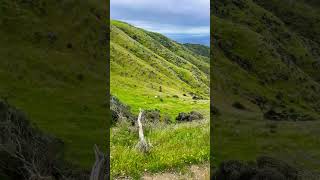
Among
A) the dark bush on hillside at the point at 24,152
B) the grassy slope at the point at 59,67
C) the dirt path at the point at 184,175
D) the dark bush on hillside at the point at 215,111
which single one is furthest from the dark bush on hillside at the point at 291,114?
the dark bush on hillside at the point at 24,152

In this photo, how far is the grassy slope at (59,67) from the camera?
4441 cm

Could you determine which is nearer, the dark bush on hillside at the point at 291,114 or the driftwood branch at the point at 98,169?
the driftwood branch at the point at 98,169

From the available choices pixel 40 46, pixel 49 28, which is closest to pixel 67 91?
pixel 40 46

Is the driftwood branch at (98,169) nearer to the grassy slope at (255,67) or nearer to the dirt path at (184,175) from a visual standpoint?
the dirt path at (184,175)

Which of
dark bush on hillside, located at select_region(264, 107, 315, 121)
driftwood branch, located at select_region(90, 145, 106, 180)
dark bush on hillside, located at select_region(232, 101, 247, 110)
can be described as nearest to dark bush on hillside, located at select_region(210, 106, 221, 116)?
dark bush on hillside, located at select_region(232, 101, 247, 110)

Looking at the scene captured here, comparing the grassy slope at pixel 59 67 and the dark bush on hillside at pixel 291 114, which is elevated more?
the grassy slope at pixel 59 67

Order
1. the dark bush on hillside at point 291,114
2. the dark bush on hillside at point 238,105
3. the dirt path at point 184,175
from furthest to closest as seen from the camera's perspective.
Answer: the dark bush on hillside at point 291,114 < the dark bush on hillside at point 238,105 < the dirt path at point 184,175

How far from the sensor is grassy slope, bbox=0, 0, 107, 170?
146 ft

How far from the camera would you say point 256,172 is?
76.6ft

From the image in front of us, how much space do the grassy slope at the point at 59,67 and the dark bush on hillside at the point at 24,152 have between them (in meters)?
7.53

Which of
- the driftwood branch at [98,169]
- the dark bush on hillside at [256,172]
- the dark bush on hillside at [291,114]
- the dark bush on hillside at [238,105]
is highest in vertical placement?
the driftwood branch at [98,169]

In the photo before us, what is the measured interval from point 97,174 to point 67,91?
57.2 m

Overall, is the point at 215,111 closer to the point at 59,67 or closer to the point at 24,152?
the point at 59,67

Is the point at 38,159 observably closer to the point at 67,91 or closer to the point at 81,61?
the point at 67,91
